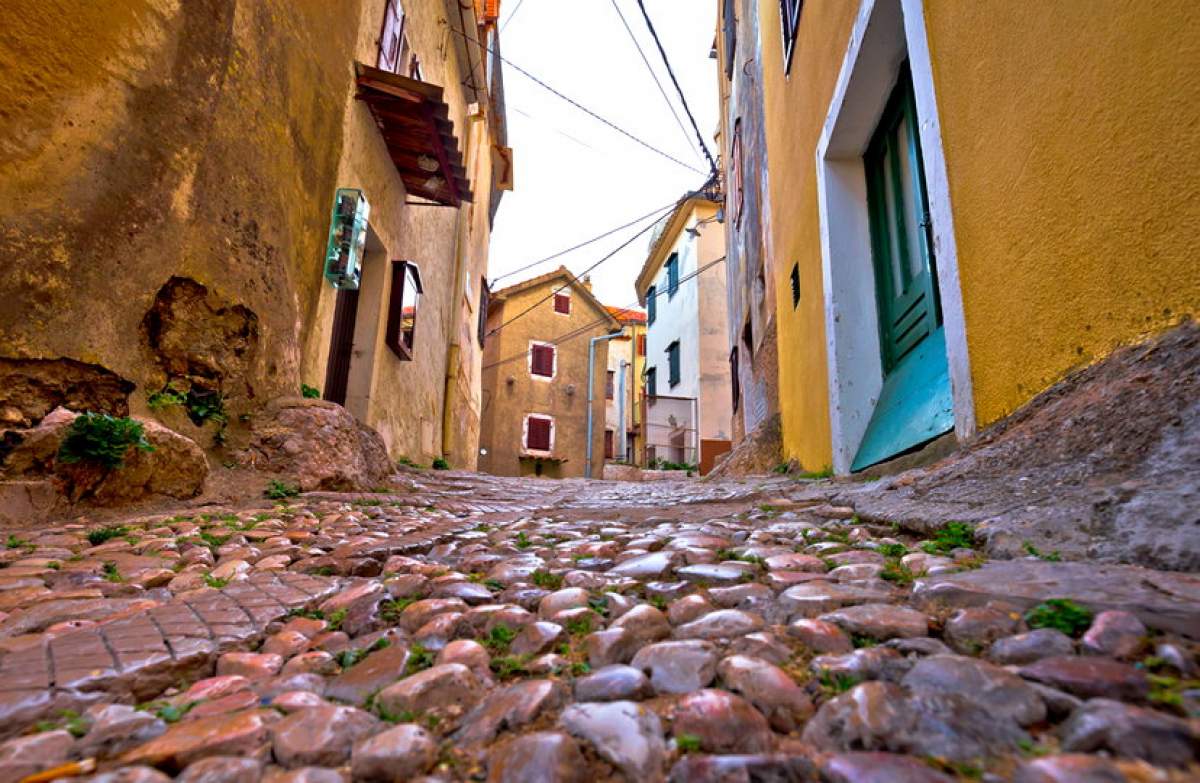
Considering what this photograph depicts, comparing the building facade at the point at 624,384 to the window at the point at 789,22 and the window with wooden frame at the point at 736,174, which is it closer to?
the window with wooden frame at the point at 736,174

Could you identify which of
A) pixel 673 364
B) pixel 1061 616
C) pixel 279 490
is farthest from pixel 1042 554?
pixel 673 364

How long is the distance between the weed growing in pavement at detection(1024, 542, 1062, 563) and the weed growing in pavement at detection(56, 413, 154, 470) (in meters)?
3.32

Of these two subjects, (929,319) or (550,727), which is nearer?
(550,727)

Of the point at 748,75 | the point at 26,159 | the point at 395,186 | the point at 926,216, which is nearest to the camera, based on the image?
the point at 26,159

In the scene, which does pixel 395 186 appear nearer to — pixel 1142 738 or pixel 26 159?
pixel 26 159

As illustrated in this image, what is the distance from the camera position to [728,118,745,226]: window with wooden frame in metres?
9.61

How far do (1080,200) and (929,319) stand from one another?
163cm

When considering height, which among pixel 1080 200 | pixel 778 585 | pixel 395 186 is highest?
pixel 395 186

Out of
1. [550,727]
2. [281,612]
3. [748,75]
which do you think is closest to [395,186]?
[748,75]

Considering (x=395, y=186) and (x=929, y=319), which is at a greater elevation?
(x=395, y=186)

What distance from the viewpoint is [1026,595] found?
104cm

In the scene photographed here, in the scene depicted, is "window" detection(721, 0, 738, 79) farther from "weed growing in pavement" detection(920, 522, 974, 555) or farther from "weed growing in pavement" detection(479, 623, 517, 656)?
"weed growing in pavement" detection(479, 623, 517, 656)

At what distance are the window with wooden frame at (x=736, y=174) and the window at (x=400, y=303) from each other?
200 inches

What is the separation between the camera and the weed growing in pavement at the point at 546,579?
1577mm
